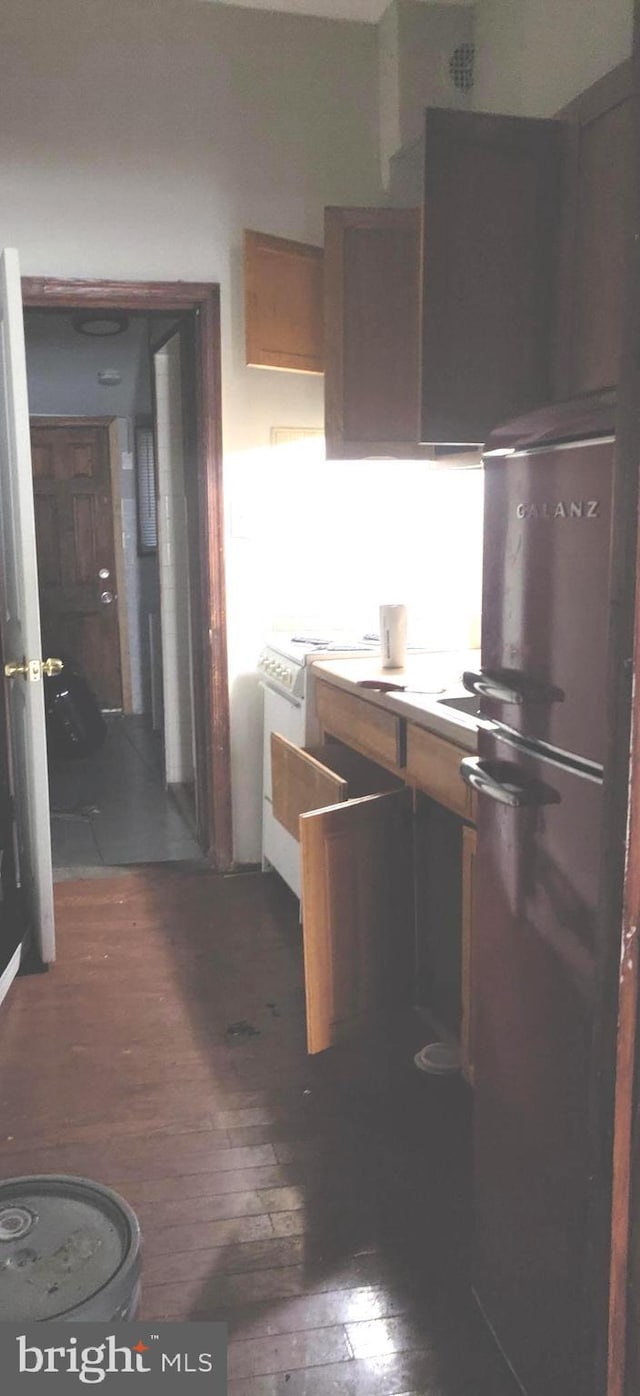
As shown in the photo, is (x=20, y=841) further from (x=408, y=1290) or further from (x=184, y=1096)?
(x=408, y=1290)

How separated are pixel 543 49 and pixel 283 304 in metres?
1.02

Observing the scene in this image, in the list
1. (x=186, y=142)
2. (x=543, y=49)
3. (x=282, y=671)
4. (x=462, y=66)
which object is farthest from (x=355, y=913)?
(x=462, y=66)

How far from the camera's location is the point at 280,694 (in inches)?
132

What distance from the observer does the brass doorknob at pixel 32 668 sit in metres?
2.77

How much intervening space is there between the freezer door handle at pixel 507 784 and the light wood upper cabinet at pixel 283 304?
2249mm

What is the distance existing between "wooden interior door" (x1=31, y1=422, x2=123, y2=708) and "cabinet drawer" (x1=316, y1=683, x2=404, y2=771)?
4180 millimetres

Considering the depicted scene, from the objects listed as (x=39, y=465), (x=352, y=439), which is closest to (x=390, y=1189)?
(x=352, y=439)

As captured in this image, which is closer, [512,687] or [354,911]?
[512,687]

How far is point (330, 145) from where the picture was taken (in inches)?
136

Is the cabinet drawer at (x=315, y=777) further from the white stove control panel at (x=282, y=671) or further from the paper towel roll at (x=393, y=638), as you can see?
the paper towel roll at (x=393, y=638)

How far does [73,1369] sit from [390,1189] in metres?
0.76

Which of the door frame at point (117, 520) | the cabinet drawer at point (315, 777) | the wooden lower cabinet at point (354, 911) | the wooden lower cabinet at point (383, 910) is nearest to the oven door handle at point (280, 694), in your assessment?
the cabinet drawer at point (315, 777)

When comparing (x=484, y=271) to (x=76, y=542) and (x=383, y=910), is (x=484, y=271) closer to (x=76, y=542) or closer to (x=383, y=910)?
(x=383, y=910)

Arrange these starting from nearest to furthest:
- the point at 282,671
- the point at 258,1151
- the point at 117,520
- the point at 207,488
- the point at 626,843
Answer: the point at 626,843 → the point at 258,1151 → the point at 282,671 → the point at 207,488 → the point at 117,520
